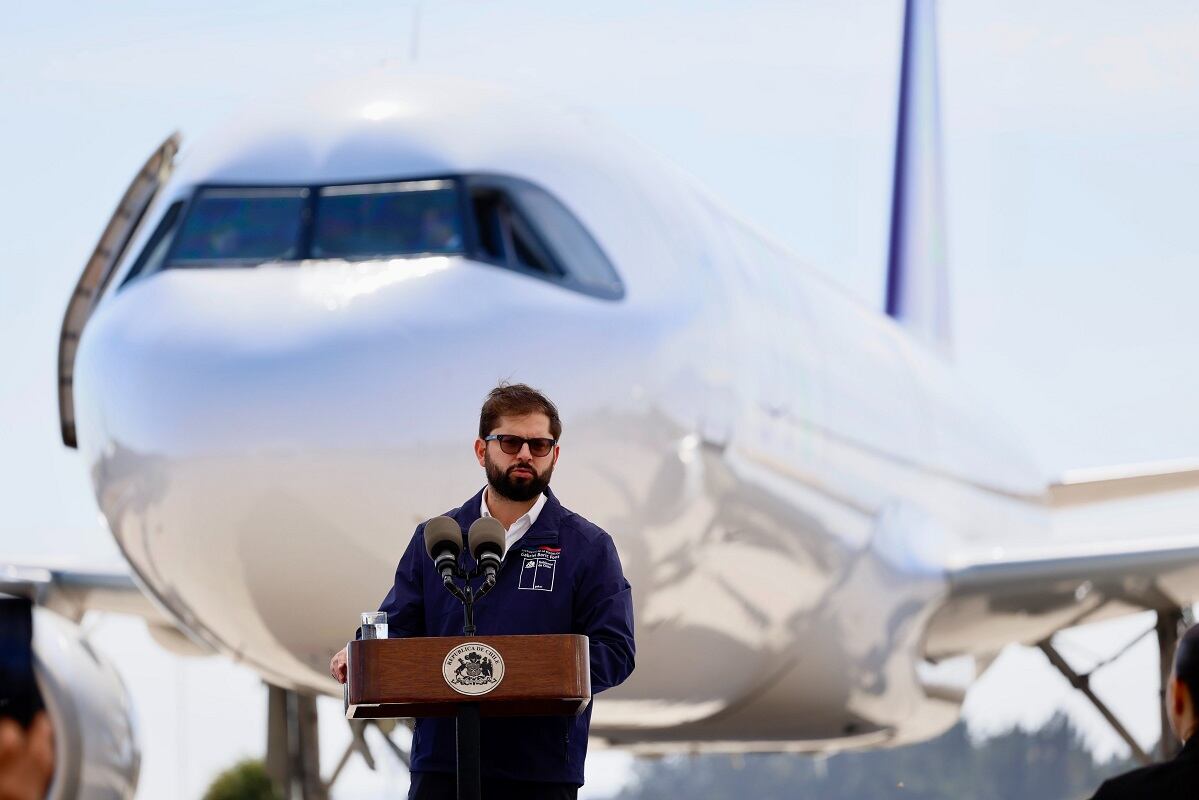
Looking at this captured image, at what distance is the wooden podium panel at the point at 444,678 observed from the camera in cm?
271

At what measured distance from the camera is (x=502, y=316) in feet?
19.0

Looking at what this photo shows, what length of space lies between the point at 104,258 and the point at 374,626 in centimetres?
448

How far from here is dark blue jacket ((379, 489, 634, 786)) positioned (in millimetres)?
3092

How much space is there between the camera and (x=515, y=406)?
10.1 feet

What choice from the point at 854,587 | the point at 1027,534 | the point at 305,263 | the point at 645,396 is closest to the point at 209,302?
the point at 305,263

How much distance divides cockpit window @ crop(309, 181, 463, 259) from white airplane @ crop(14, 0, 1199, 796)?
13 millimetres

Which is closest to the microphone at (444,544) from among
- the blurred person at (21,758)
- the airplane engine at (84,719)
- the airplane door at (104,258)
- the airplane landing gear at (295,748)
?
the blurred person at (21,758)

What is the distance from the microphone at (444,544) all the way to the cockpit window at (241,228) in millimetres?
3274

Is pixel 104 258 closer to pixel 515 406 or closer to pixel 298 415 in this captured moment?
pixel 298 415

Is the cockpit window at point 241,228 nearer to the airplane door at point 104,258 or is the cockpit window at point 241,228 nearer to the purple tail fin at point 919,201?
the airplane door at point 104,258

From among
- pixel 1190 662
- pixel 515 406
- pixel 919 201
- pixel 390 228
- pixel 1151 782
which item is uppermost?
pixel 919 201

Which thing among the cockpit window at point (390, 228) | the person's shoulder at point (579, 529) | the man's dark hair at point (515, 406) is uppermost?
the cockpit window at point (390, 228)

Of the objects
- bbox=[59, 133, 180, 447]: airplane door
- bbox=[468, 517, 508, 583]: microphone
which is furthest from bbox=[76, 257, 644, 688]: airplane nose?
bbox=[468, 517, 508, 583]: microphone

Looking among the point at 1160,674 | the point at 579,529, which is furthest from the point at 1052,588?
the point at 579,529
